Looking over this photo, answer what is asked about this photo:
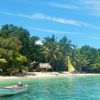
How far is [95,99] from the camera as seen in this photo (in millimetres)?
33062

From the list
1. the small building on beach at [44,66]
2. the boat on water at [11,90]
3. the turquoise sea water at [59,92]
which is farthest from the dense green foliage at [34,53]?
the boat on water at [11,90]

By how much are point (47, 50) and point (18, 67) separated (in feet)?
73.6

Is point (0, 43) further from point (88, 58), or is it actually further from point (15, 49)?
point (88, 58)

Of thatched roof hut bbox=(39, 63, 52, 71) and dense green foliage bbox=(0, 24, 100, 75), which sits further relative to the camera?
thatched roof hut bbox=(39, 63, 52, 71)

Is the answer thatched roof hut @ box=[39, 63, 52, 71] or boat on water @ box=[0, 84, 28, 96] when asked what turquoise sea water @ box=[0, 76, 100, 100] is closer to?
boat on water @ box=[0, 84, 28, 96]

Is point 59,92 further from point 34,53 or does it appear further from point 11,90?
point 34,53

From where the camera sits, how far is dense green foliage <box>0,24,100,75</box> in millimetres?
69750

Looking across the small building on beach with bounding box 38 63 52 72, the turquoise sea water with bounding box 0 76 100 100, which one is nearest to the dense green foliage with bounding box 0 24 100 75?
the small building on beach with bounding box 38 63 52 72

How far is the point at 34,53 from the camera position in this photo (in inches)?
3551

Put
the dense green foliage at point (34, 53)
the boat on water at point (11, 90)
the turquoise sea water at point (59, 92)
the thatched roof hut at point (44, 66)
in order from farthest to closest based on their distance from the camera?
the thatched roof hut at point (44, 66)
the dense green foliage at point (34, 53)
the boat on water at point (11, 90)
the turquoise sea water at point (59, 92)

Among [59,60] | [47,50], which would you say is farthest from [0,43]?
[59,60]

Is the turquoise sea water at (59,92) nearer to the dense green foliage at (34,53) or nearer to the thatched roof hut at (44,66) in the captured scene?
the dense green foliage at (34,53)

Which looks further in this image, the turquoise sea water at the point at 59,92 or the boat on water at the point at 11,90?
the boat on water at the point at 11,90

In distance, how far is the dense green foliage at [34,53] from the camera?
69.8 meters
